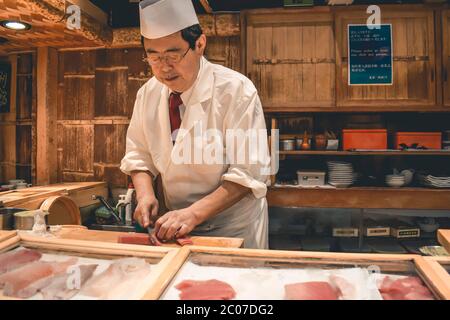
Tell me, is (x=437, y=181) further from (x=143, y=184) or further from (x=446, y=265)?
(x=143, y=184)

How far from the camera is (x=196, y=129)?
7.47 ft

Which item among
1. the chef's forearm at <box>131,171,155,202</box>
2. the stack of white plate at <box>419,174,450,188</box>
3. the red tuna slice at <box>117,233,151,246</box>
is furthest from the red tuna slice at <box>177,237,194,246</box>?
the stack of white plate at <box>419,174,450,188</box>

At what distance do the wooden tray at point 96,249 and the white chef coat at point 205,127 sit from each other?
715mm

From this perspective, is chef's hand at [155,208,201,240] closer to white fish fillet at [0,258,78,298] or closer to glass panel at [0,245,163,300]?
glass panel at [0,245,163,300]

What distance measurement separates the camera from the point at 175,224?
1.69m

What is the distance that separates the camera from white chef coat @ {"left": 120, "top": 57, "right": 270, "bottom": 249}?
2.23 meters

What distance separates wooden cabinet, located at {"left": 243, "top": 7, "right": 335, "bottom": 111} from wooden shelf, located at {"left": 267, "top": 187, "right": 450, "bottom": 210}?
1122mm

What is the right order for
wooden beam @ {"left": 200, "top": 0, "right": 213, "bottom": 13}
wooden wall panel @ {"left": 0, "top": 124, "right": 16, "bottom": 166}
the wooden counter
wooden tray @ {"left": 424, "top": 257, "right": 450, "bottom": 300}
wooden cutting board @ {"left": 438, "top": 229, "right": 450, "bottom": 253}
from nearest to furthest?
wooden tray @ {"left": 424, "top": 257, "right": 450, "bottom": 300} → wooden cutting board @ {"left": 438, "top": 229, "right": 450, "bottom": 253} → the wooden counter → wooden beam @ {"left": 200, "top": 0, "right": 213, "bottom": 13} → wooden wall panel @ {"left": 0, "top": 124, "right": 16, "bottom": 166}

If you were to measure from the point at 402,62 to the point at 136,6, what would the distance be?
12.5 ft

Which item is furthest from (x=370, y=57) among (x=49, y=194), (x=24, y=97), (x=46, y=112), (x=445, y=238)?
(x=24, y=97)

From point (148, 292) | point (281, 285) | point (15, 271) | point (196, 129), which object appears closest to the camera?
point (148, 292)
